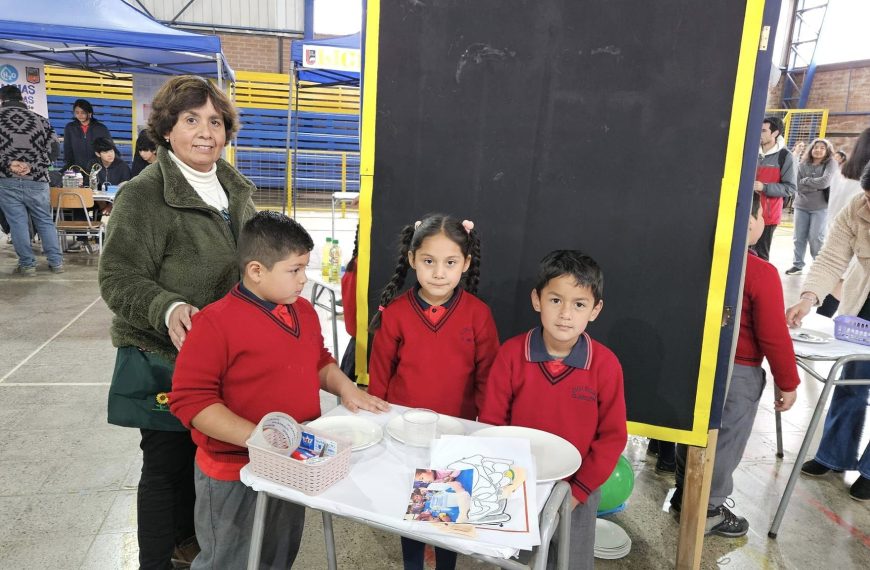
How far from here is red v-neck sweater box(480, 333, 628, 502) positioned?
5.41ft

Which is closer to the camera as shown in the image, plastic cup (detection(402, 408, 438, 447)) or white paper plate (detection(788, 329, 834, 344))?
plastic cup (detection(402, 408, 438, 447))

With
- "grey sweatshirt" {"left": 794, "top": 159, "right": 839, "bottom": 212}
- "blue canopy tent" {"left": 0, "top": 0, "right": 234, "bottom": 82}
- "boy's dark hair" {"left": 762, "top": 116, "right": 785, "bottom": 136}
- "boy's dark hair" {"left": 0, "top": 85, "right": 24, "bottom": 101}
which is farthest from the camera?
"grey sweatshirt" {"left": 794, "top": 159, "right": 839, "bottom": 212}

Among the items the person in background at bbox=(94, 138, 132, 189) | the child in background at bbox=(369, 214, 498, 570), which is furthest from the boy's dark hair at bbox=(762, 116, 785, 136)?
the person in background at bbox=(94, 138, 132, 189)

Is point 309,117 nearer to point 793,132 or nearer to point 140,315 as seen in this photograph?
point 793,132

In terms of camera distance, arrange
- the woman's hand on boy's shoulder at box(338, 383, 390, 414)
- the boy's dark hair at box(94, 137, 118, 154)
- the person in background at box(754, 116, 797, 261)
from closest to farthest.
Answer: the woman's hand on boy's shoulder at box(338, 383, 390, 414) < the person in background at box(754, 116, 797, 261) < the boy's dark hair at box(94, 137, 118, 154)

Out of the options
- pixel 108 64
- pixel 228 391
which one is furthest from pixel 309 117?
pixel 228 391

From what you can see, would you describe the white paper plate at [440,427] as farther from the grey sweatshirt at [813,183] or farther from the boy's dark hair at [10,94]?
the grey sweatshirt at [813,183]

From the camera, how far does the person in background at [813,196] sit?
7.21 metres

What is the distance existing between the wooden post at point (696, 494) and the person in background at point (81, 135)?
26.1ft

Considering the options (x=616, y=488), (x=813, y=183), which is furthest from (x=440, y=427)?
(x=813, y=183)

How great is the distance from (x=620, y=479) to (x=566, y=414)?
34.4 inches

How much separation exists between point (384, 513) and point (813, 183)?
788 cm

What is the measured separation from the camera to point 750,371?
2.38 meters

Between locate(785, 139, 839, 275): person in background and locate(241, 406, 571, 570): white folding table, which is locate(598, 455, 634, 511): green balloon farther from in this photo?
locate(785, 139, 839, 275): person in background
